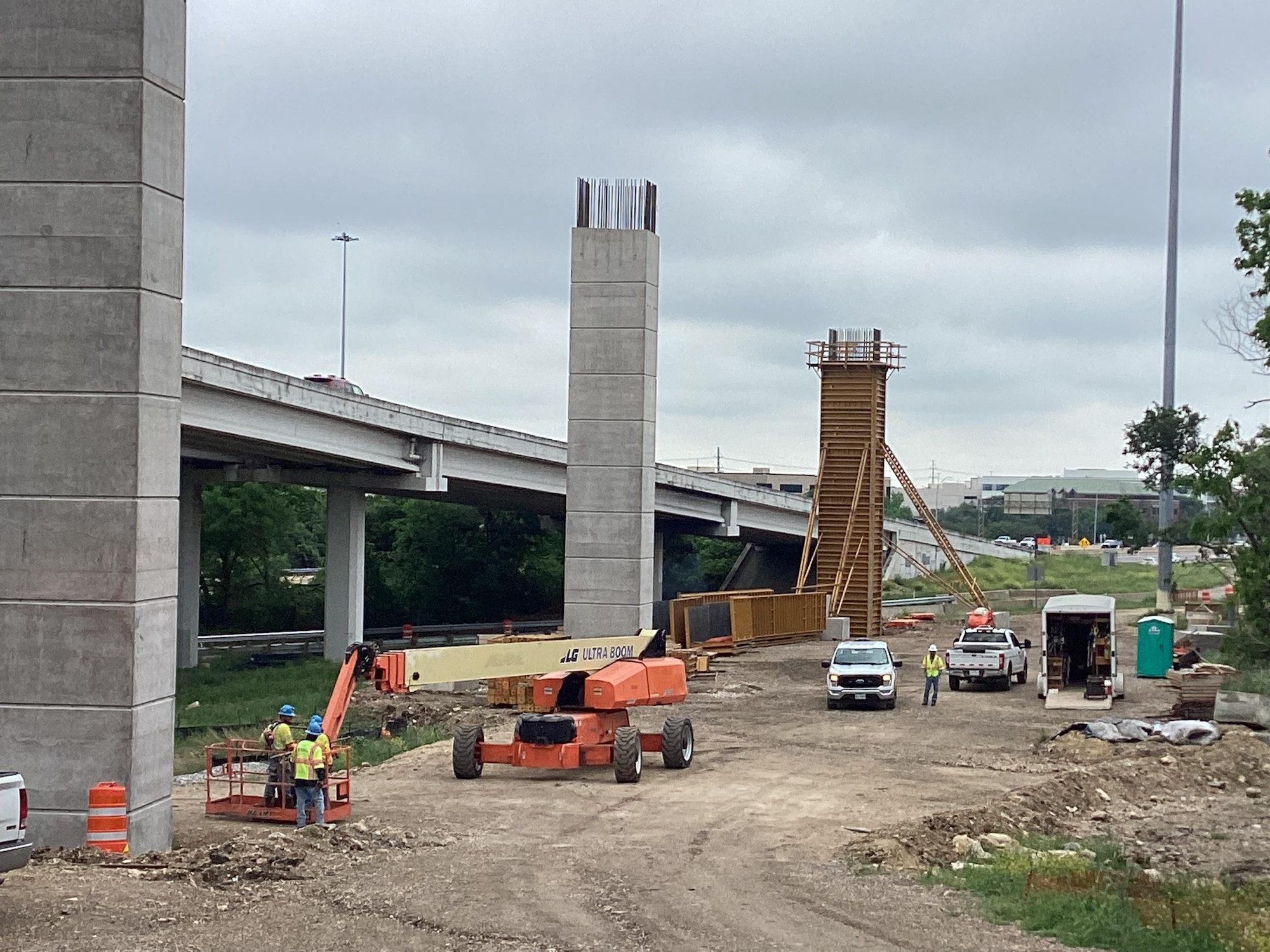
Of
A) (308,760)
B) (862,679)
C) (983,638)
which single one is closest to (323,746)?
(308,760)

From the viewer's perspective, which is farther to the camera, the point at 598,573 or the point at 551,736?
the point at 598,573

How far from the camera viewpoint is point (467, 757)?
26891 millimetres

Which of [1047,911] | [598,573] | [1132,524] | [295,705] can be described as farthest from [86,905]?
[1132,524]

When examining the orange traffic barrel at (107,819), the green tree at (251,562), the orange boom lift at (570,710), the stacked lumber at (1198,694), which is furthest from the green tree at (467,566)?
the orange traffic barrel at (107,819)

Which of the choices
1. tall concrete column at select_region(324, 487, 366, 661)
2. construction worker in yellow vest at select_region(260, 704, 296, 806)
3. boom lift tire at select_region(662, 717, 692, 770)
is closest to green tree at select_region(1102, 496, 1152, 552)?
boom lift tire at select_region(662, 717, 692, 770)

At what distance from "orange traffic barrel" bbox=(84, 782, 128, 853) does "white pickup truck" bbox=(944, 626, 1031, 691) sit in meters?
27.5

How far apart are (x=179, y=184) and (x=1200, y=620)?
158 feet

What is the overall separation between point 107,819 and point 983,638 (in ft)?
97.4

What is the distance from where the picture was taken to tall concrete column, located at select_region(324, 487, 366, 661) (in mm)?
56906

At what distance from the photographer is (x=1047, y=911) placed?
616 inches

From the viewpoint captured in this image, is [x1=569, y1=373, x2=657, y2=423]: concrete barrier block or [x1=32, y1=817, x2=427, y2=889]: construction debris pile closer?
[x1=32, y1=817, x2=427, y2=889]: construction debris pile

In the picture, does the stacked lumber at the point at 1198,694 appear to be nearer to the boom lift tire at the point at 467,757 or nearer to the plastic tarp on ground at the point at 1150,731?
the plastic tarp on ground at the point at 1150,731

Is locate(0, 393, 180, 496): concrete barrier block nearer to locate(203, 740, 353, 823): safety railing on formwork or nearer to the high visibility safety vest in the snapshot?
the high visibility safety vest

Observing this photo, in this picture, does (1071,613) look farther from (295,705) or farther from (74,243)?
(74,243)
